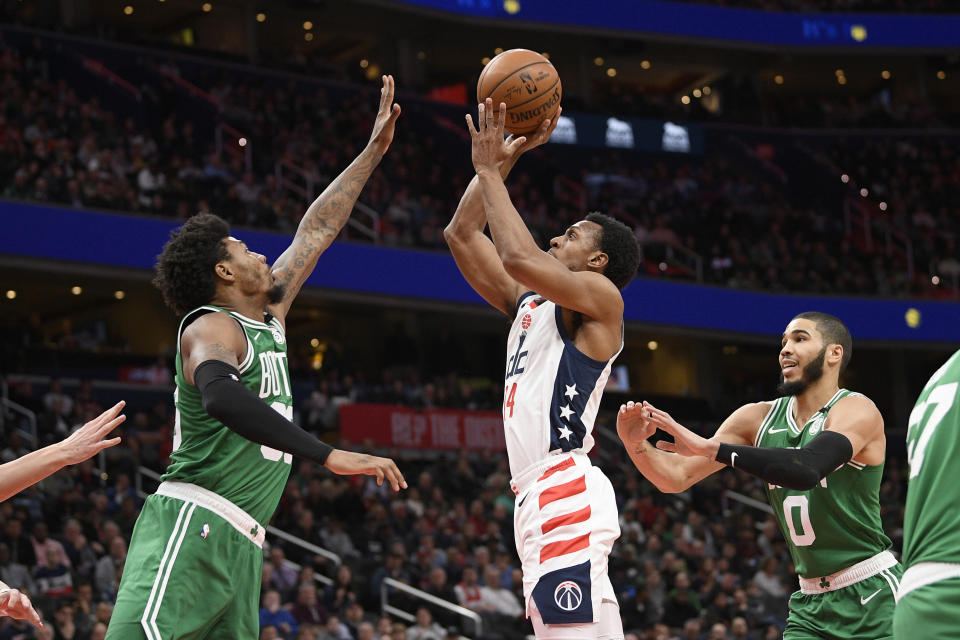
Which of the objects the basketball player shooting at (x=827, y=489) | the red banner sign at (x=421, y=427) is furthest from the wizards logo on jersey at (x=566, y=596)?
the red banner sign at (x=421, y=427)

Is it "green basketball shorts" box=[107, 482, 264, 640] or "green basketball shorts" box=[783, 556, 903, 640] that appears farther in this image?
"green basketball shorts" box=[783, 556, 903, 640]

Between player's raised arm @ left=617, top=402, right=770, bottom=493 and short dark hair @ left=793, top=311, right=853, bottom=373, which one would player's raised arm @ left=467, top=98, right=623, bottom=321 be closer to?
player's raised arm @ left=617, top=402, right=770, bottom=493

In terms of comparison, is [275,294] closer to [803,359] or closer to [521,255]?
[521,255]

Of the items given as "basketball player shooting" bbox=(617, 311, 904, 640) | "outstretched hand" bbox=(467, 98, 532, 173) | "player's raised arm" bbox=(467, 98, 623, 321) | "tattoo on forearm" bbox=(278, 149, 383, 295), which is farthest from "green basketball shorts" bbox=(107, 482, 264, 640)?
"outstretched hand" bbox=(467, 98, 532, 173)

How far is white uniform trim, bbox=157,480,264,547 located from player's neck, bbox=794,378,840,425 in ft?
8.64

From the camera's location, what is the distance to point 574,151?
97.9 ft

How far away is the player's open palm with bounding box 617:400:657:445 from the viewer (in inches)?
191

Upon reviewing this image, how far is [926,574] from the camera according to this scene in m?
3.16

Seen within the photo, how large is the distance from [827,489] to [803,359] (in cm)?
65

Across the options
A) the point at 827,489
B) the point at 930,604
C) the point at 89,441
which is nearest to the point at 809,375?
the point at 827,489

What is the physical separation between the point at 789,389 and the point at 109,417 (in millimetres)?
3090

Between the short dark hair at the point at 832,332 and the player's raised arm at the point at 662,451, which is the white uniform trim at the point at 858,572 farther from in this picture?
the short dark hair at the point at 832,332

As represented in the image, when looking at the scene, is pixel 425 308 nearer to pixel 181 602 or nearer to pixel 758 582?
pixel 758 582

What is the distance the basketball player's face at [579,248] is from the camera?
5441 mm
